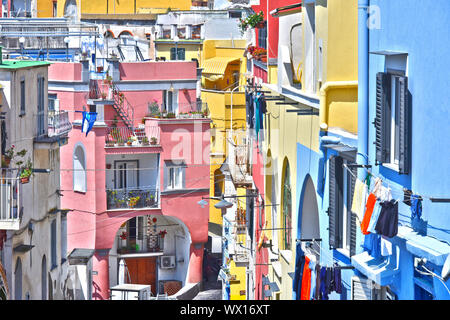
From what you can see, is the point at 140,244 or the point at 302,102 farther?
the point at 140,244

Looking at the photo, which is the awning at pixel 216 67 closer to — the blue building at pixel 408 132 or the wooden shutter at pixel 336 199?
the wooden shutter at pixel 336 199

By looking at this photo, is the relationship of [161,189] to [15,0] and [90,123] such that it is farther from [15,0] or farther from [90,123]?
[15,0]

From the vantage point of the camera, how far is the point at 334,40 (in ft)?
55.7

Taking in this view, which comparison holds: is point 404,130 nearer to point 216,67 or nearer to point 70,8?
point 216,67

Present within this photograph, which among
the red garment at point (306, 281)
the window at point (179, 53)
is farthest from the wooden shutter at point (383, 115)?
the window at point (179, 53)

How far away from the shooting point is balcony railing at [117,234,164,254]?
1793 inches

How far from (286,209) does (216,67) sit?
3121cm

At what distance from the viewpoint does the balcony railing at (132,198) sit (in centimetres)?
4356

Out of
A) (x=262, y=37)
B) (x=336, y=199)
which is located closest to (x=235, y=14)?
(x=262, y=37)

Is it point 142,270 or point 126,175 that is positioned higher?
point 126,175

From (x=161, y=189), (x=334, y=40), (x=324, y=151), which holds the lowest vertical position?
(x=161, y=189)

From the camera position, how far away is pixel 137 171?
44.8 metres

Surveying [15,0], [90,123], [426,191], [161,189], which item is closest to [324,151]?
[426,191]
